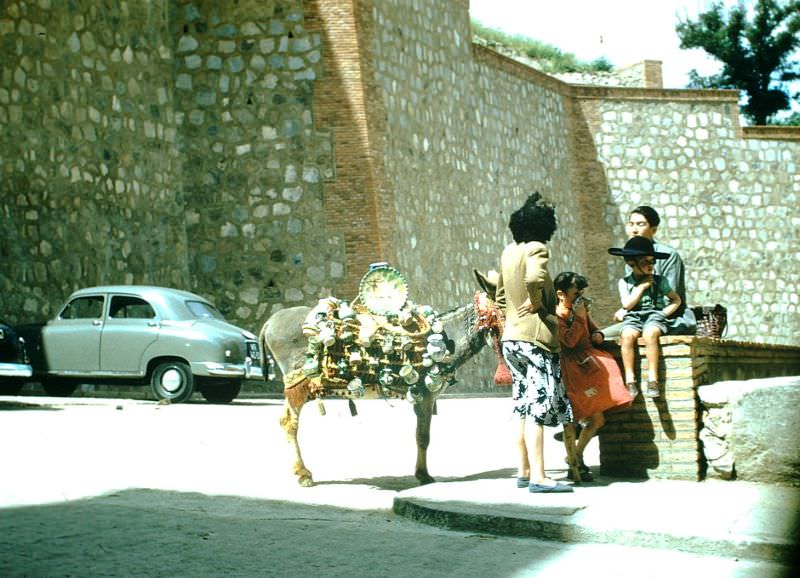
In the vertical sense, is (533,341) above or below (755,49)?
below

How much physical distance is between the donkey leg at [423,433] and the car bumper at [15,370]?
24.4 ft

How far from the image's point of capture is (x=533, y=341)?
8.56 m

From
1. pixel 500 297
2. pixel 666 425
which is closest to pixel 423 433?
pixel 500 297

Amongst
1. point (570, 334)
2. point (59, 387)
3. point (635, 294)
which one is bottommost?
point (59, 387)

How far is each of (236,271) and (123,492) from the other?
13550 millimetres

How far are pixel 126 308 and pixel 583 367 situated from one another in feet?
34.0

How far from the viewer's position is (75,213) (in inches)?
792

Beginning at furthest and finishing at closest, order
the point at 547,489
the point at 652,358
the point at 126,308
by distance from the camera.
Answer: the point at 126,308
the point at 652,358
the point at 547,489

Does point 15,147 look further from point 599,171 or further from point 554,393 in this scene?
point 599,171

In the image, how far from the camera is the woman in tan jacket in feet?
27.9

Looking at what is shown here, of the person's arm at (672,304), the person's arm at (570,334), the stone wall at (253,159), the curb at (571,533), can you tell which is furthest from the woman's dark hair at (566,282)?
the stone wall at (253,159)

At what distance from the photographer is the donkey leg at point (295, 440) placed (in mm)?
9547

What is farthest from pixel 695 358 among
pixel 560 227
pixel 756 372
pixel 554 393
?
pixel 560 227

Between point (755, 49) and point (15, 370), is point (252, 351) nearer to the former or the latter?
point (15, 370)
